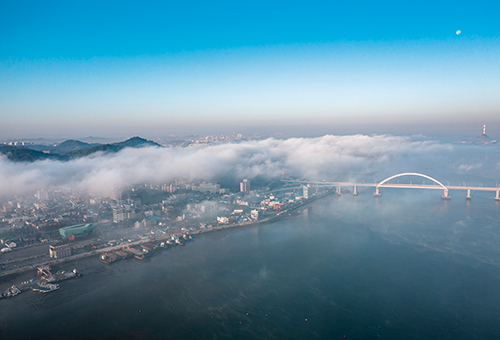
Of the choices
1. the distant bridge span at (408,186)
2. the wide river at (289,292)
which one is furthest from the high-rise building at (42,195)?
the distant bridge span at (408,186)

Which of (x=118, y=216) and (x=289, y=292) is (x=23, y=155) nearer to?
(x=118, y=216)

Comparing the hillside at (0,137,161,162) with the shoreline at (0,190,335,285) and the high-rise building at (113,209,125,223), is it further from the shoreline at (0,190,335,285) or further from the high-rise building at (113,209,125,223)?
the shoreline at (0,190,335,285)

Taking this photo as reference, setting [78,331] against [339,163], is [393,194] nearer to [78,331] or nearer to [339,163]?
[339,163]


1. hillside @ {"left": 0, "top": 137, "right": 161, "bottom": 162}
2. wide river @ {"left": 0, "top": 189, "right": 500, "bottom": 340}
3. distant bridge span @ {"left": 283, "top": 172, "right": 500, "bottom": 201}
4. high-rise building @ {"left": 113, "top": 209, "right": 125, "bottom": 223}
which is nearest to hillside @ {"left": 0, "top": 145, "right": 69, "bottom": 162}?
hillside @ {"left": 0, "top": 137, "right": 161, "bottom": 162}

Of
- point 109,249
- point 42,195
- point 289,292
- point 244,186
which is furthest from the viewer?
point 244,186

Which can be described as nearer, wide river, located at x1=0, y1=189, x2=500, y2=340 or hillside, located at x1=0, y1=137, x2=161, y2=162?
wide river, located at x1=0, y1=189, x2=500, y2=340

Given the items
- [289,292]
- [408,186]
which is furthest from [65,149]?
[408,186]

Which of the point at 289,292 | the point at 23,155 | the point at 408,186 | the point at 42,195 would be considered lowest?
the point at 289,292

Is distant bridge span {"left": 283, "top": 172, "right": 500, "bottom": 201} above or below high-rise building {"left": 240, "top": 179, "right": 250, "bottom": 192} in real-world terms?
below
